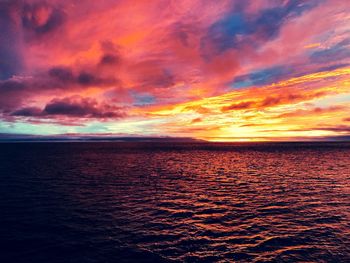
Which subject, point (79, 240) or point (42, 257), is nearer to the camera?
point (42, 257)

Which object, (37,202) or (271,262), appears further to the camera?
(37,202)

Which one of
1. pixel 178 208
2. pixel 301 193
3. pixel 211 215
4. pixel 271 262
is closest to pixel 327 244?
pixel 271 262

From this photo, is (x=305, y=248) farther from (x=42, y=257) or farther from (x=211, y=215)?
(x=42, y=257)

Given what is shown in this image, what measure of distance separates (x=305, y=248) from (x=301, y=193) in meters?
21.9

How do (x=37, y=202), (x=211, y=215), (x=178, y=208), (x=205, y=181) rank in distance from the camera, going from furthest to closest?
(x=205, y=181), (x=37, y=202), (x=178, y=208), (x=211, y=215)

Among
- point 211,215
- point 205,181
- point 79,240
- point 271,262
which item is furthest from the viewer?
point 205,181

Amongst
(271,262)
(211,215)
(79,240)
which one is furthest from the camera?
(211,215)

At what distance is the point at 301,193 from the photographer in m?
40.2

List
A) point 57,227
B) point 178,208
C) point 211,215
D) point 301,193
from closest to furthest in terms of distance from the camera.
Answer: point 57,227 < point 211,215 < point 178,208 < point 301,193

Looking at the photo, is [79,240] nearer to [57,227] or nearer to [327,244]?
[57,227]

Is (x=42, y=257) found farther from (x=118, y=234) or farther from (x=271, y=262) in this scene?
(x=271, y=262)

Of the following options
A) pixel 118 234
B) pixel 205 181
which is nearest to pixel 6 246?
pixel 118 234

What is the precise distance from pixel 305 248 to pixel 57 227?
23221 millimetres

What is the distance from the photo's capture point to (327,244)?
21344 millimetres
